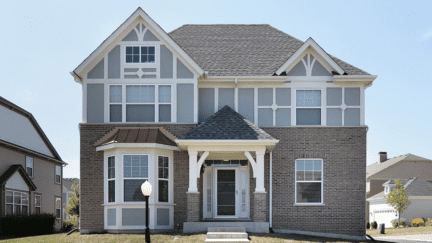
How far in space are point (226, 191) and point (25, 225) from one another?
13348 mm

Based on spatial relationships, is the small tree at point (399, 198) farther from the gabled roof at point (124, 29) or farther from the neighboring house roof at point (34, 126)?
the gabled roof at point (124, 29)

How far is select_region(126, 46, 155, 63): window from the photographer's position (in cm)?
1955

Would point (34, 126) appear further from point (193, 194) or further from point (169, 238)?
point (169, 238)

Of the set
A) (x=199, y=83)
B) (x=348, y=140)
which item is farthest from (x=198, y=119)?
(x=348, y=140)

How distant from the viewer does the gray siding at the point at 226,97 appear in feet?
65.6

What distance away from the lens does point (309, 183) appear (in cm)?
1964

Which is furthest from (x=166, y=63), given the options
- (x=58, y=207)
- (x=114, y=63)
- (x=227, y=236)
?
(x=58, y=207)

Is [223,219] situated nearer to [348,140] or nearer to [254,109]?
[254,109]

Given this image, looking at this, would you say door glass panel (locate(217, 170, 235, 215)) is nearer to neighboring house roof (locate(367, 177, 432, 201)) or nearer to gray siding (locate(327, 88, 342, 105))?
gray siding (locate(327, 88, 342, 105))

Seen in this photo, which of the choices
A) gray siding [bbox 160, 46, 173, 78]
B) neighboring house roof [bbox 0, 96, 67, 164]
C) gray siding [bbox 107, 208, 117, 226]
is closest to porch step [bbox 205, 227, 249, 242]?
gray siding [bbox 107, 208, 117, 226]

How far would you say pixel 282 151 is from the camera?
19.7 m

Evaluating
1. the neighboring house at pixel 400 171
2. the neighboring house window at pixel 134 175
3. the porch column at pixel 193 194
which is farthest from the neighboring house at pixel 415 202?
the neighboring house window at pixel 134 175

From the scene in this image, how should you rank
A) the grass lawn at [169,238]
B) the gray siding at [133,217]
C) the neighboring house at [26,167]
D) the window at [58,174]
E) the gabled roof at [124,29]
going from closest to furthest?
1. the grass lawn at [169,238]
2. the gray siding at [133,217]
3. the gabled roof at [124,29]
4. the neighboring house at [26,167]
5. the window at [58,174]

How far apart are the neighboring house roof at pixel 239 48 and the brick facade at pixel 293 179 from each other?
2.81m
